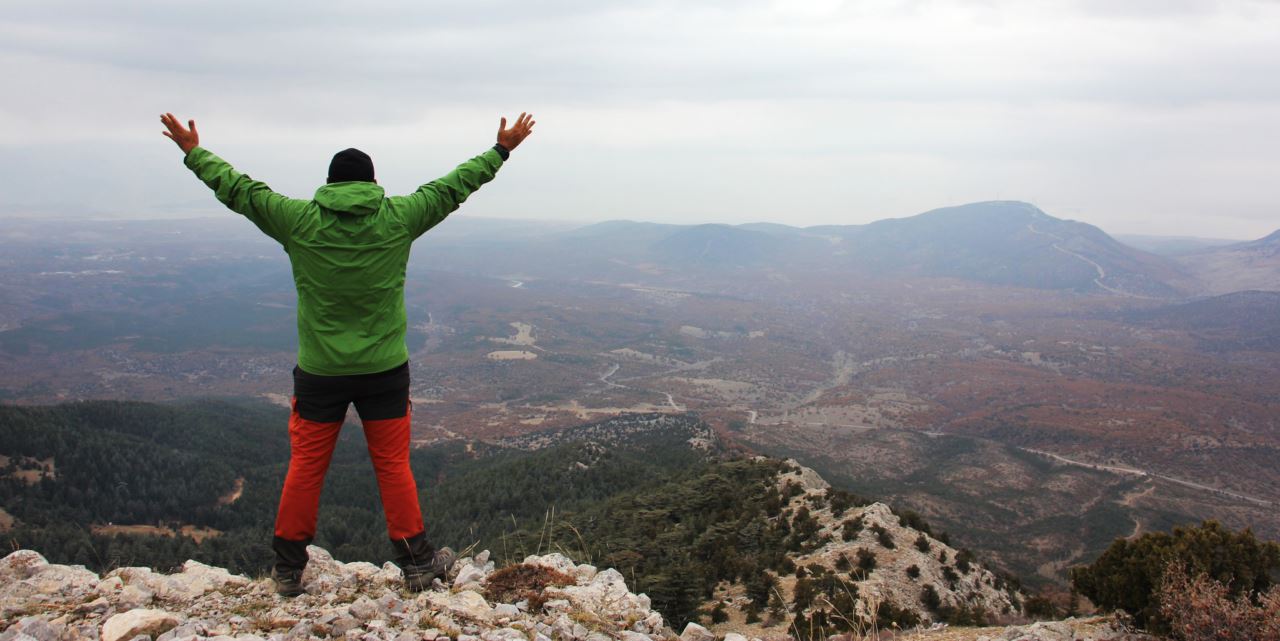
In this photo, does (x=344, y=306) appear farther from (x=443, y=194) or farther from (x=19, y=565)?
(x=19, y=565)

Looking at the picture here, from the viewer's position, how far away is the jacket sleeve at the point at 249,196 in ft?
11.6

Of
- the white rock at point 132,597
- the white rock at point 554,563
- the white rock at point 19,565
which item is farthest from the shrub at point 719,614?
the white rock at point 19,565

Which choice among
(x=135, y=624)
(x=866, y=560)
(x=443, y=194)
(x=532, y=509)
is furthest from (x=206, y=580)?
(x=532, y=509)

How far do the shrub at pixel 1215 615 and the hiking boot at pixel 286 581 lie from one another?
18.4 ft

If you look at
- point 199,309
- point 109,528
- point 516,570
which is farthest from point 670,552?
point 199,309

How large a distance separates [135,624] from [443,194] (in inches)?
113

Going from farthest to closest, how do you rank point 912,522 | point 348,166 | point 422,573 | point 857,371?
point 857,371 → point 912,522 → point 422,573 → point 348,166

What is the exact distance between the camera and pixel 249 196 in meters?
3.60

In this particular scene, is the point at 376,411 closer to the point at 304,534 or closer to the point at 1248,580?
the point at 304,534

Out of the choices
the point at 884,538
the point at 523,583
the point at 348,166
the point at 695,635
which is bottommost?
the point at 884,538

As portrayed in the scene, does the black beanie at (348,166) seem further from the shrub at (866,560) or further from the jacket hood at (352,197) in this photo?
the shrub at (866,560)

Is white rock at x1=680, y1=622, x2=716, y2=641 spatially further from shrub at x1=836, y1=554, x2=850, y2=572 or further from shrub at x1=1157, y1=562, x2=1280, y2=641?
shrub at x1=836, y1=554, x2=850, y2=572

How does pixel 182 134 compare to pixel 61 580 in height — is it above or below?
above

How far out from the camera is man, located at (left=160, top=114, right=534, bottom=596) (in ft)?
11.4
